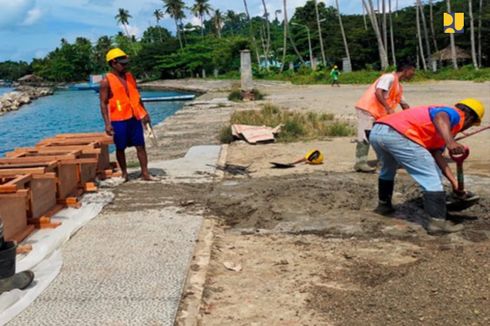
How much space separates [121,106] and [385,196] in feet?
11.3

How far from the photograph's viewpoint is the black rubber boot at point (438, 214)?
5.04 meters

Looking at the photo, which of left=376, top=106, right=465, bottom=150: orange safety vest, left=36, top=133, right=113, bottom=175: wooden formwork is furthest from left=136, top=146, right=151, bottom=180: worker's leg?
left=376, top=106, right=465, bottom=150: orange safety vest

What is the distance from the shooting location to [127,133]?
289 inches

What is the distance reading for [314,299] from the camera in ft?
12.2

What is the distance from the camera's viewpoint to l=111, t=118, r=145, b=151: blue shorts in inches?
286

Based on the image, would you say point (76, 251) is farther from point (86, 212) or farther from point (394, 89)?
point (394, 89)

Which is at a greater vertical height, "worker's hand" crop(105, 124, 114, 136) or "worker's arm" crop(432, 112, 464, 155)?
"worker's hand" crop(105, 124, 114, 136)

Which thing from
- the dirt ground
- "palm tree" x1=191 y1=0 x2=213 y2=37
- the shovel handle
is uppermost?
"palm tree" x1=191 y1=0 x2=213 y2=37

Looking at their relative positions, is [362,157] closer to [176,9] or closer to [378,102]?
[378,102]

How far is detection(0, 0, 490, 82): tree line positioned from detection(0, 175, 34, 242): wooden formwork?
36.6m

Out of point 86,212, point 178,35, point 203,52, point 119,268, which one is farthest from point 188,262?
point 178,35

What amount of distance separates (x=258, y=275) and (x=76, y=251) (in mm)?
1502

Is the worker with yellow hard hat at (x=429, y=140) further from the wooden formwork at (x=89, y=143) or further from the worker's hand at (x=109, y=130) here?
the wooden formwork at (x=89, y=143)

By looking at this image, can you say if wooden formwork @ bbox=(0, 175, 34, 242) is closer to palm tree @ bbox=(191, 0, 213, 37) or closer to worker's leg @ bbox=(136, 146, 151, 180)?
worker's leg @ bbox=(136, 146, 151, 180)
